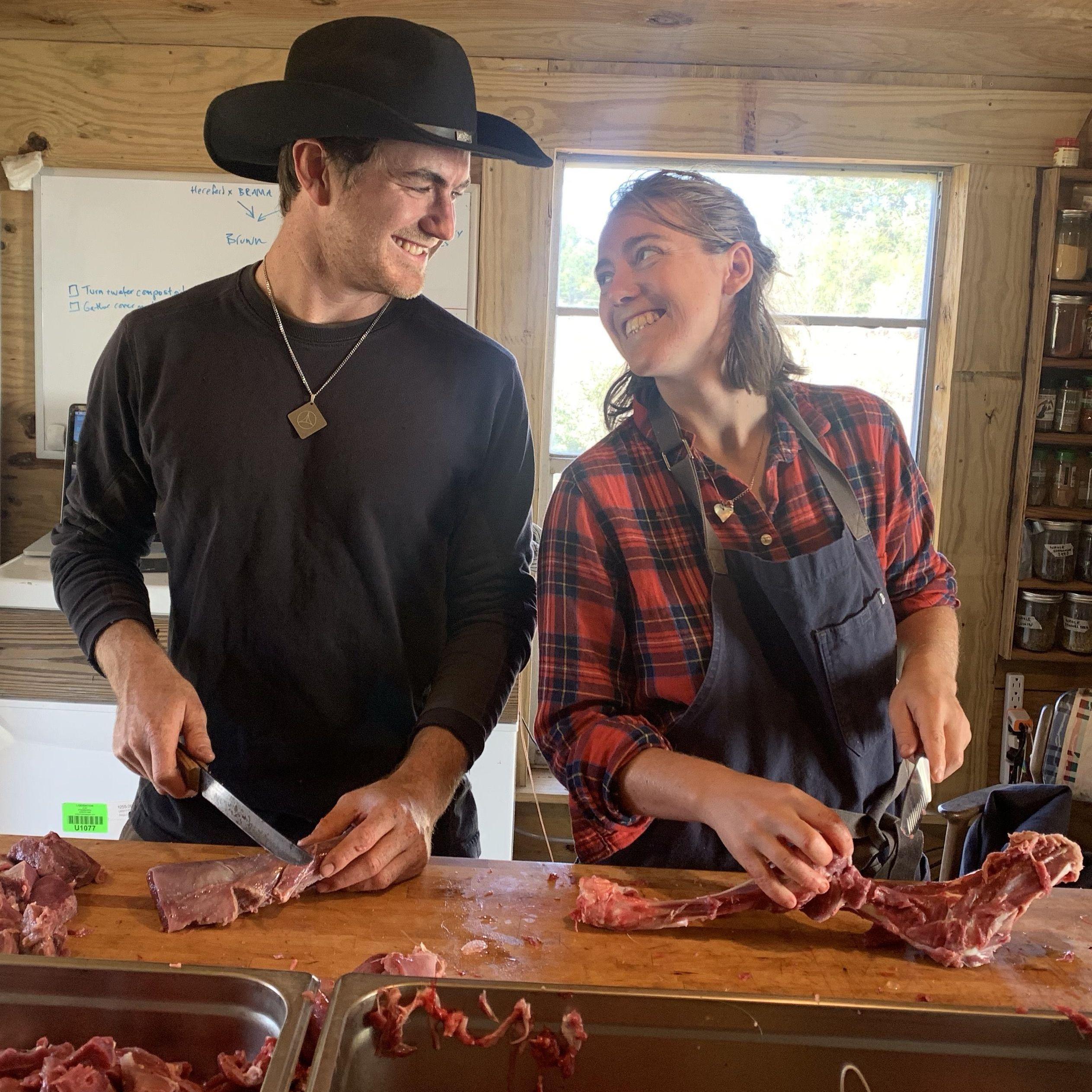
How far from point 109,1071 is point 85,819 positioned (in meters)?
2.03

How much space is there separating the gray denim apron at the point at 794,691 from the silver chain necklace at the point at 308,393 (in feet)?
1.74

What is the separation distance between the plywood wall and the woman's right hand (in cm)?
212

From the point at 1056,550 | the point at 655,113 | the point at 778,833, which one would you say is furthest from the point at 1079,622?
the point at 778,833

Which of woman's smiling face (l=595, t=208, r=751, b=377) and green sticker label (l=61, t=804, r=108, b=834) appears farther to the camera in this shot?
green sticker label (l=61, t=804, r=108, b=834)

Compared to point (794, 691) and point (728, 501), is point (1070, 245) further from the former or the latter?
point (794, 691)

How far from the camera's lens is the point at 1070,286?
297 centimetres

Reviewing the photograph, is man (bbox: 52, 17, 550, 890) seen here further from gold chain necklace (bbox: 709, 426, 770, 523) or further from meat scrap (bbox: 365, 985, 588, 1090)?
meat scrap (bbox: 365, 985, 588, 1090)

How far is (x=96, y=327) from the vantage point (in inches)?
124

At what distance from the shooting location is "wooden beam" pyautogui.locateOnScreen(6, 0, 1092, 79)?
2.73 m

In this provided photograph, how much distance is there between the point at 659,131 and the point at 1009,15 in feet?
3.17

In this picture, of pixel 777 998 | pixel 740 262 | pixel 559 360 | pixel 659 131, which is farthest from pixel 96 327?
pixel 777 998

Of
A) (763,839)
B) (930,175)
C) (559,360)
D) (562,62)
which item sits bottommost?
(763,839)

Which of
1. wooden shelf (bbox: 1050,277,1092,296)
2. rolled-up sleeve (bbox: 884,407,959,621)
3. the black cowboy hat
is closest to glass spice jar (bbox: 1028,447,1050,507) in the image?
wooden shelf (bbox: 1050,277,1092,296)

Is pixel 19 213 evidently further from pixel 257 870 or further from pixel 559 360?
pixel 257 870
